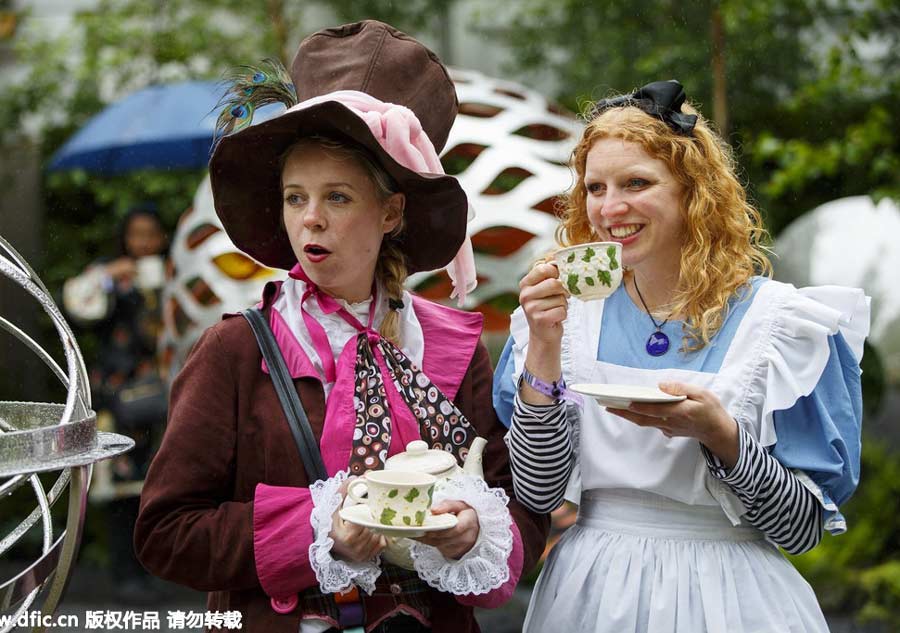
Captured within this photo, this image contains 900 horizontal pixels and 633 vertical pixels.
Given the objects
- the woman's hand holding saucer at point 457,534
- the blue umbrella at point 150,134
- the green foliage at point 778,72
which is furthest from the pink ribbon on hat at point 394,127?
the blue umbrella at point 150,134

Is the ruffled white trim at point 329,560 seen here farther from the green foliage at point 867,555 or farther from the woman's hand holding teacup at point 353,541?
the green foliage at point 867,555

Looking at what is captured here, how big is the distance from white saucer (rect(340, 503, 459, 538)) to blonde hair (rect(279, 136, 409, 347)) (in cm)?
46

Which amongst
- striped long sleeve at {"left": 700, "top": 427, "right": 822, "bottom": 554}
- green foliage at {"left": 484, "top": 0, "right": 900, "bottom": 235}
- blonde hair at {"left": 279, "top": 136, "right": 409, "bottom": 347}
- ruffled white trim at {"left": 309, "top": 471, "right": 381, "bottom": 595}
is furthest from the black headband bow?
green foliage at {"left": 484, "top": 0, "right": 900, "bottom": 235}

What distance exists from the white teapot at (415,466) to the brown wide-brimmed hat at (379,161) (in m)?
0.51

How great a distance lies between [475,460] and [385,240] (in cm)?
53

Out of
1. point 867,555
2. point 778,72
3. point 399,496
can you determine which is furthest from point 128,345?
point 399,496

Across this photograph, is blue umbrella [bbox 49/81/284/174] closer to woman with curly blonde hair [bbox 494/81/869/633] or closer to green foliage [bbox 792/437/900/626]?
green foliage [bbox 792/437/900/626]

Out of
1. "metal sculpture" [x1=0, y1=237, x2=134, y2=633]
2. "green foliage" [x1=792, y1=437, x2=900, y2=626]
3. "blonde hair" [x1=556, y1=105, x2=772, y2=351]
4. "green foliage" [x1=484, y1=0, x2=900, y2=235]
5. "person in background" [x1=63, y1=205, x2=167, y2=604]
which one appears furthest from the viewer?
"person in background" [x1=63, y1=205, x2=167, y2=604]

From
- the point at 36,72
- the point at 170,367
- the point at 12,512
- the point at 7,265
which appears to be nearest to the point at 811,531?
the point at 7,265

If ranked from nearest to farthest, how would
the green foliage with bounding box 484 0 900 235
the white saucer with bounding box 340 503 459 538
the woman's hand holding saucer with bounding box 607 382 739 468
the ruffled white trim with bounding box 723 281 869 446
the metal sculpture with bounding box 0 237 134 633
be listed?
the metal sculpture with bounding box 0 237 134 633, the white saucer with bounding box 340 503 459 538, the woman's hand holding saucer with bounding box 607 382 739 468, the ruffled white trim with bounding box 723 281 869 446, the green foliage with bounding box 484 0 900 235

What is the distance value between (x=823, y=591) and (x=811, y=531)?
3498 mm

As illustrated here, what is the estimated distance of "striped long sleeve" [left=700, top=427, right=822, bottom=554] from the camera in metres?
2.04

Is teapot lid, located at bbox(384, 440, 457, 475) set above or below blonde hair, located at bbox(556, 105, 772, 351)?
below

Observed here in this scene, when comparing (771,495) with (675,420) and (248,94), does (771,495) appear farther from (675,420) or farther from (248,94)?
(248,94)
